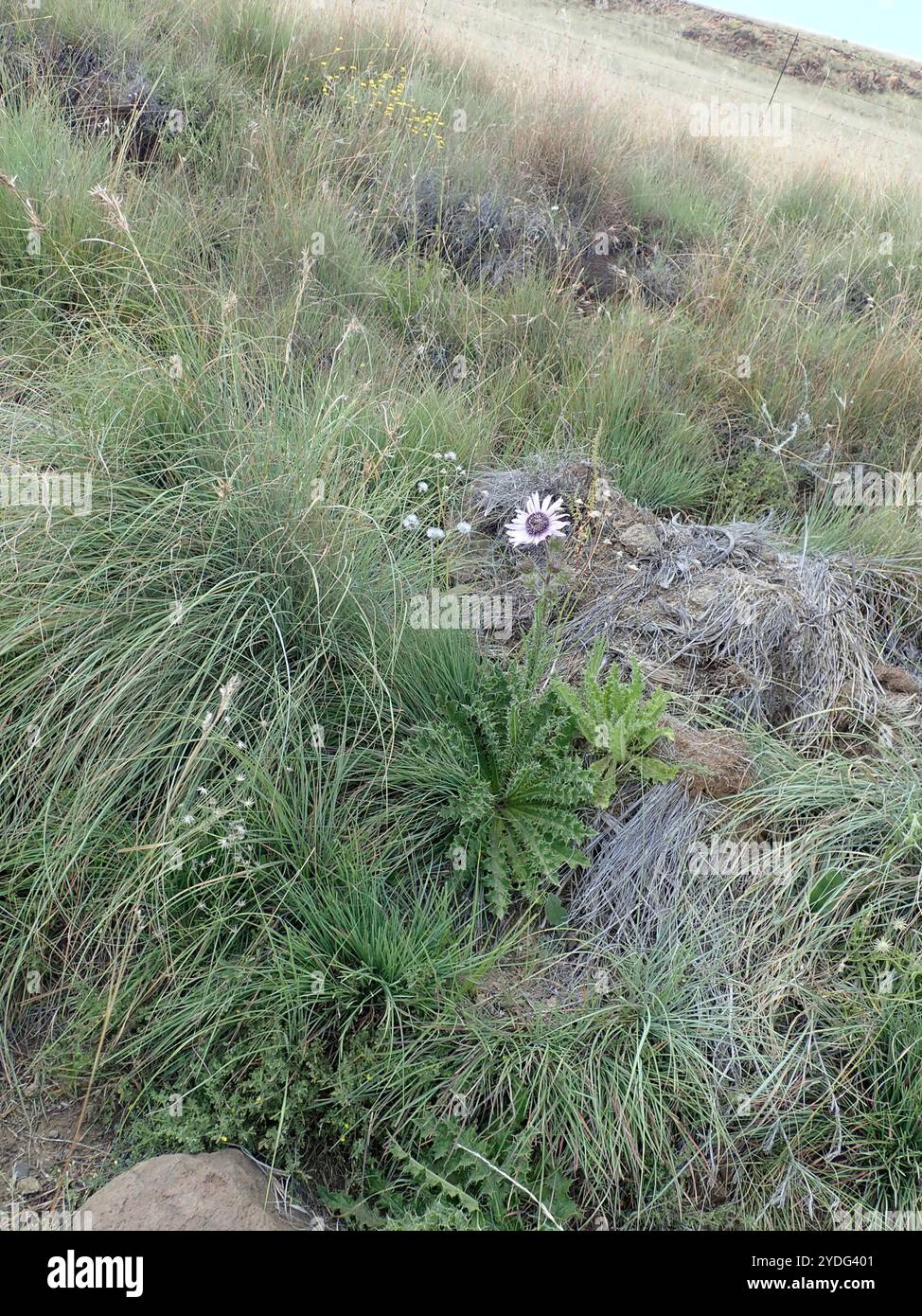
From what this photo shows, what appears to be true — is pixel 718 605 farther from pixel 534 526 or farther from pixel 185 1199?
pixel 185 1199

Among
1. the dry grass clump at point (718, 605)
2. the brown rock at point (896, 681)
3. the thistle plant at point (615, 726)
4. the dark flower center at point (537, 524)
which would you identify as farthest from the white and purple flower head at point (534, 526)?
the brown rock at point (896, 681)

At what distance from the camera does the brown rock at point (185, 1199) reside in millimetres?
2109

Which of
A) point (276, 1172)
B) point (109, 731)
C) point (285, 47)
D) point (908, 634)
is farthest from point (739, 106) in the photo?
point (276, 1172)

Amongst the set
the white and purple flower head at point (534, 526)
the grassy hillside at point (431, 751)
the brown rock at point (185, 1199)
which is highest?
the white and purple flower head at point (534, 526)

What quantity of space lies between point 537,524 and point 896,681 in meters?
1.52

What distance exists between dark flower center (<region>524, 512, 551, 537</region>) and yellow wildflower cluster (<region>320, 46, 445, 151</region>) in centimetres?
364

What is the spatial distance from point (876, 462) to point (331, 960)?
3615mm

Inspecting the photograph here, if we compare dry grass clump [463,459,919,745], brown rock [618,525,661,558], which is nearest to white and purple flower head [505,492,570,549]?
dry grass clump [463,459,919,745]

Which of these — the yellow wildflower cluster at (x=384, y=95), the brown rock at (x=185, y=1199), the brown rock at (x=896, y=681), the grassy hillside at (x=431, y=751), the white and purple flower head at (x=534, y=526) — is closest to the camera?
the brown rock at (x=185, y=1199)

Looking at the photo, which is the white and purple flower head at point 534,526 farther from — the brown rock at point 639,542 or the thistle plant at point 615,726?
the brown rock at point 639,542

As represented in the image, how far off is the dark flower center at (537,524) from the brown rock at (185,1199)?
6.38 feet

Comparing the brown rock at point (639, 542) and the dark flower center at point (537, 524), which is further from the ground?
the dark flower center at point (537, 524)

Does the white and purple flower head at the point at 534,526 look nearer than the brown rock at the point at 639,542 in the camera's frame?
Yes

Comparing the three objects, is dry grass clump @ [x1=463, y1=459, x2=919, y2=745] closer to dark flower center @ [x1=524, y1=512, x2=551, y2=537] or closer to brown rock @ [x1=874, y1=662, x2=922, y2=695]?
brown rock @ [x1=874, y1=662, x2=922, y2=695]
